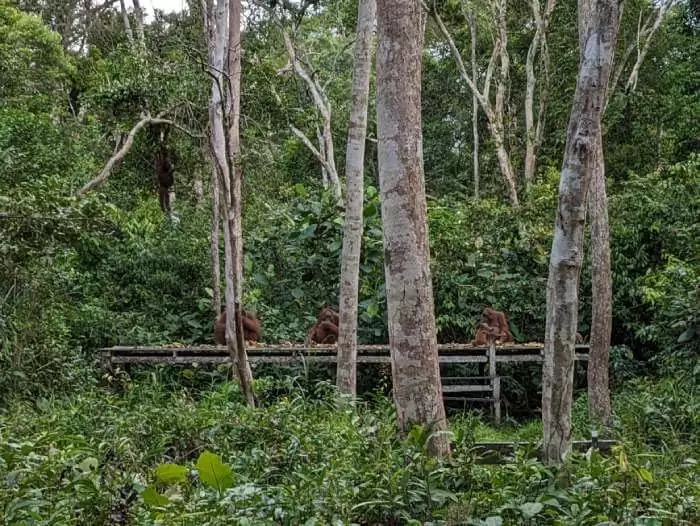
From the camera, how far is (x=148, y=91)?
38.1ft

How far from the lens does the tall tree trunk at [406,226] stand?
4316 millimetres

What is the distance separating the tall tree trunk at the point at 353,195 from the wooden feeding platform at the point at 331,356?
7.59ft

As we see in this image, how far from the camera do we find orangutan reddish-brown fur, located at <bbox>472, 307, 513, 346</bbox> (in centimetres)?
1091

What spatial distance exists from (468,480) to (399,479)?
0.35 meters

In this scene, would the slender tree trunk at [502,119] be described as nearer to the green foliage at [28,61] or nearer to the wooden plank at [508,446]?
the green foliage at [28,61]

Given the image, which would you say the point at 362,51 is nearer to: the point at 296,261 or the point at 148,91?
the point at 148,91

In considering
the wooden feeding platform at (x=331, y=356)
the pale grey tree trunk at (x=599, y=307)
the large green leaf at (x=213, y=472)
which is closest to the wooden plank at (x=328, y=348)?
the wooden feeding platform at (x=331, y=356)

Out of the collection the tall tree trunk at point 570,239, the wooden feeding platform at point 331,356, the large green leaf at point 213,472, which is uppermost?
the tall tree trunk at point 570,239

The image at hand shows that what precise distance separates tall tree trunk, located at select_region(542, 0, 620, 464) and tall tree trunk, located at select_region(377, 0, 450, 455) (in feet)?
2.14

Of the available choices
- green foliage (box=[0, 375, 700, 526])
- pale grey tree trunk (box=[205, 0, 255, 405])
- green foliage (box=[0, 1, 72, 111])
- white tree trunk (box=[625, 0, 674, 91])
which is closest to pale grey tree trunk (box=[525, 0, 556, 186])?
white tree trunk (box=[625, 0, 674, 91])

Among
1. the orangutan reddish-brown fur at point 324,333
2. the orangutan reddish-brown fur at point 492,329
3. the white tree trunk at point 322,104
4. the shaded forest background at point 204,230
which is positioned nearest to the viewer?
the shaded forest background at point 204,230

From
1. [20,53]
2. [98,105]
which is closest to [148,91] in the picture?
[98,105]

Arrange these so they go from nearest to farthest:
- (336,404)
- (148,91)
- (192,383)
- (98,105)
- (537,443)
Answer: (537,443)
(336,404)
(192,383)
(148,91)
(98,105)

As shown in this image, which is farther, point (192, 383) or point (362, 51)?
point (192, 383)
